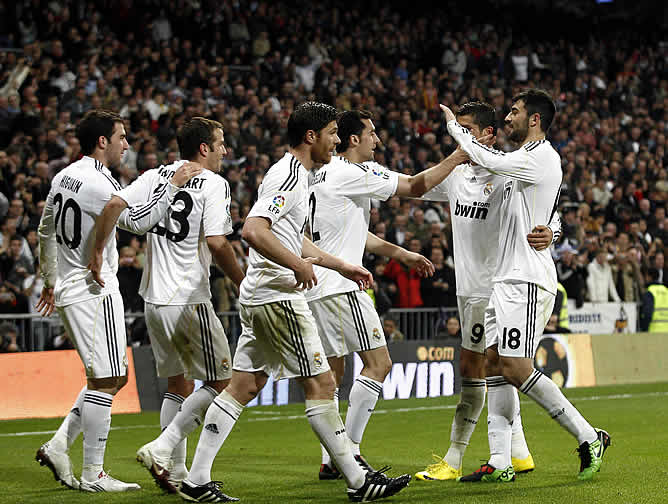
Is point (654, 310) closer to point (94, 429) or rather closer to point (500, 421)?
point (500, 421)

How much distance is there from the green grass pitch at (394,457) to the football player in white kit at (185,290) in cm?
67

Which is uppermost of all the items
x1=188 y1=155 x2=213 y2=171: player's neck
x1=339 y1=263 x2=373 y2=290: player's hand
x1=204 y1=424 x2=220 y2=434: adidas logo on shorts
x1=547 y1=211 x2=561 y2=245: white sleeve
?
x1=188 y1=155 x2=213 y2=171: player's neck

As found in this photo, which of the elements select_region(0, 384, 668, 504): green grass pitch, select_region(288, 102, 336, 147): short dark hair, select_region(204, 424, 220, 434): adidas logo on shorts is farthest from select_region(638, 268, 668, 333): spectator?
select_region(204, 424, 220, 434): adidas logo on shorts

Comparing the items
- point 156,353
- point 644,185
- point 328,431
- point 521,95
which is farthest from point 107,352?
point 644,185

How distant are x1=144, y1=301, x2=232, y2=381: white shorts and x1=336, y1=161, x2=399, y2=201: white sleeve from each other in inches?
54.6

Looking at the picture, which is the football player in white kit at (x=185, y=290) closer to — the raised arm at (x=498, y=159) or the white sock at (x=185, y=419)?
the white sock at (x=185, y=419)

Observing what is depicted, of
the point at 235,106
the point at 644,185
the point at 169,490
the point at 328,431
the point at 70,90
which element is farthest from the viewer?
the point at 644,185

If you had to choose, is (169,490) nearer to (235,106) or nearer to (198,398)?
(198,398)

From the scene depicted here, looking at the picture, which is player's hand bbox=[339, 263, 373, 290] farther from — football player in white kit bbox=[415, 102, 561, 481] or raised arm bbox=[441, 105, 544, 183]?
football player in white kit bbox=[415, 102, 561, 481]

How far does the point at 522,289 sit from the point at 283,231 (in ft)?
5.97

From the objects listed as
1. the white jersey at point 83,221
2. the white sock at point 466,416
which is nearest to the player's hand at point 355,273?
the white jersey at point 83,221

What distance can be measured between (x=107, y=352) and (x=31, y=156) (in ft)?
31.3

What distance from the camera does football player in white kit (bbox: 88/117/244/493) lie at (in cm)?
720

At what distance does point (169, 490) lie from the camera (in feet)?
23.4
